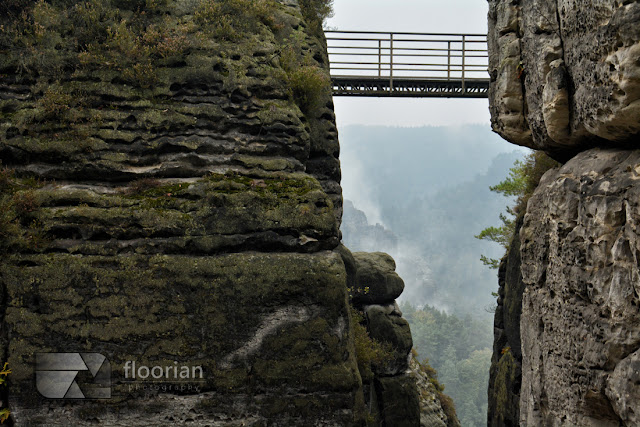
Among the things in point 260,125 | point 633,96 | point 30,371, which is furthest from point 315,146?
point 633,96

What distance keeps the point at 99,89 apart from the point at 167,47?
1.77 meters

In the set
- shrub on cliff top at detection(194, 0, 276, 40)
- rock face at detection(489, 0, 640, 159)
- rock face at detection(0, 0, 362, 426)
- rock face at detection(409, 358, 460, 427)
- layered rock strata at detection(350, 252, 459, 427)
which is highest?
shrub on cliff top at detection(194, 0, 276, 40)

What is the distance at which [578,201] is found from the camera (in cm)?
598

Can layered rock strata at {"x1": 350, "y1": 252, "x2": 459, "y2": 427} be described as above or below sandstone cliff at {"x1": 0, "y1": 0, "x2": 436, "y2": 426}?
below

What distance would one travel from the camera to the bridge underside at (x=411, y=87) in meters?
21.6

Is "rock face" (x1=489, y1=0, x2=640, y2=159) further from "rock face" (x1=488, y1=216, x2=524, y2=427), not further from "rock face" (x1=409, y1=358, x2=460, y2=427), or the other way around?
"rock face" (x1=409, y1=358, x2=460, y2=427)

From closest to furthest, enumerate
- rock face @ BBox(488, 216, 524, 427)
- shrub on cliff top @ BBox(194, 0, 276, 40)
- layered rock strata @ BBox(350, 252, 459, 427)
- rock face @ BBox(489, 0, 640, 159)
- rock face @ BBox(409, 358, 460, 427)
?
rock face @ BBox(489, 0, 640, 159) → shrub on cliff top @ BBox(194, 0, 276, 40) → rock face @ BBox(488, 216, 524, 427) → layered rock strata @ BBox(350, 252, 459, 427) → rock face @ BBox(409, 358, 460, 427)

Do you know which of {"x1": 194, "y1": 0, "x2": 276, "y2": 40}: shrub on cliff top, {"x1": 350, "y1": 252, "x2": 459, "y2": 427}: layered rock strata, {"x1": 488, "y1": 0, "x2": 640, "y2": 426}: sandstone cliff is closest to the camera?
{"x1": 488, "y1": 0, "x2": 640, "y2": 426}: sandstone cliff

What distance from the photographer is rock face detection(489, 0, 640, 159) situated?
4.88 meters

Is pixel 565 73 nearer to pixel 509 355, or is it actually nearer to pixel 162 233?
pixel 162 233

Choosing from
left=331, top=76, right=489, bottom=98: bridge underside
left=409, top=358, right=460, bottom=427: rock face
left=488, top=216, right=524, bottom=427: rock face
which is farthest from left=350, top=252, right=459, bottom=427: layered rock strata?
left=331, top=76, right=489, bottom=98: bridge underside

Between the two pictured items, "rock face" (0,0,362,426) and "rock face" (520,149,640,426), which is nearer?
"rock face" (520,149,640,426)

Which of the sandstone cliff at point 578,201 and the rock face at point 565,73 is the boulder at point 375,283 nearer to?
the sandstone cliff at point 578,201

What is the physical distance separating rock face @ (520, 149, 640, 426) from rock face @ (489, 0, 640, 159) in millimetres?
392
